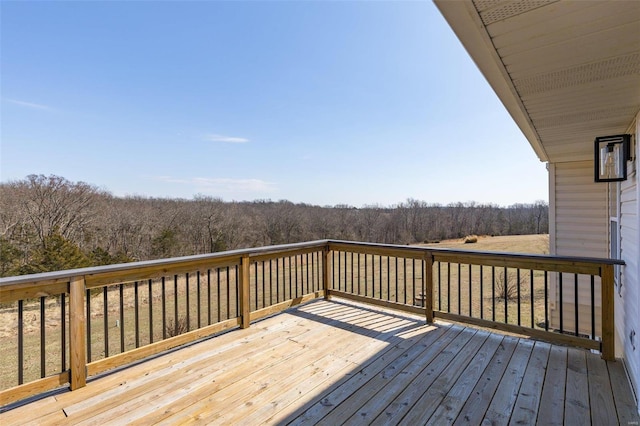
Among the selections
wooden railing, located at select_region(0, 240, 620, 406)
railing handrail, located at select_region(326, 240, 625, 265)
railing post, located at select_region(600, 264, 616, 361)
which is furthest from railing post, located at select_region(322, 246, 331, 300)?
railing post, located at select_region(600, 264, 616, 361)

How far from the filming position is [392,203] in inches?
1188

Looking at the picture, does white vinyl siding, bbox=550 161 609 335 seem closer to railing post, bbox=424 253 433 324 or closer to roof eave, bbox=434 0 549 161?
railing post, bbox=424 253 433 324

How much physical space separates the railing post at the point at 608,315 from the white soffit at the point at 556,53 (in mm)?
1402

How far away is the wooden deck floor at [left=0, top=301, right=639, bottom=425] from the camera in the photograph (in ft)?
6.11

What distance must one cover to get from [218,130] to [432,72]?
1219 cm

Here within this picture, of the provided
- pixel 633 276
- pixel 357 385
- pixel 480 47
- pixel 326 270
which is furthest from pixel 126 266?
pixel 633 276

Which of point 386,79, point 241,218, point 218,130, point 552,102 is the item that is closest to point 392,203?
point 241,218

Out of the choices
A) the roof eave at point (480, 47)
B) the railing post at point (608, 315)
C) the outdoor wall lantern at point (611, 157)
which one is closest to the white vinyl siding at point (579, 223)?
the outdoor wall lantern at point (611, 157)

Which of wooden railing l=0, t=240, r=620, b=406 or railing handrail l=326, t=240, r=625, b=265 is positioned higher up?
railing handrail l=326, t=240, r=625, b=265

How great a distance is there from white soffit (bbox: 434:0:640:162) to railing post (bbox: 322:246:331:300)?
9.58 feet

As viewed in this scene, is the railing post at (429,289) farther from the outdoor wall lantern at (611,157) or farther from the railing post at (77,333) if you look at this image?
the railing post at (77,333)

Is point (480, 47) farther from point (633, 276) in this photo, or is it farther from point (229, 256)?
point (229, 256)

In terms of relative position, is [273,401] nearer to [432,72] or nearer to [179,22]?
[432,72]

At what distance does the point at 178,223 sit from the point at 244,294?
23382 millimetres
